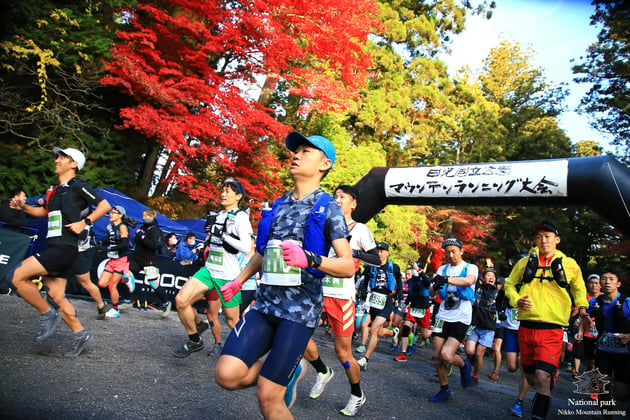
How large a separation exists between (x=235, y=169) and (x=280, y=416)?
11093 mm

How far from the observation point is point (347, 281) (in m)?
5.08

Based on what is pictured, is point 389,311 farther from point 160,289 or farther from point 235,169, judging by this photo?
point 235,169

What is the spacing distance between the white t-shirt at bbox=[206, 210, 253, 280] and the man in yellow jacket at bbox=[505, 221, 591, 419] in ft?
10.3

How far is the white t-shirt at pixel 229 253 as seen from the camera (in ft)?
17.2

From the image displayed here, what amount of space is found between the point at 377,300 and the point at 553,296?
367cm

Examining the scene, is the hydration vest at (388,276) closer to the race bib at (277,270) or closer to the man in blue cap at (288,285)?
the man in blue cap at (288,285)

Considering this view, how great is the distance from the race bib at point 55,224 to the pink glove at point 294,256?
3503mm

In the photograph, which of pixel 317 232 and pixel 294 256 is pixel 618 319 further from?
pixel 294 256

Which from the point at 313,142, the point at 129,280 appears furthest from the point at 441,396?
the point at 129,280

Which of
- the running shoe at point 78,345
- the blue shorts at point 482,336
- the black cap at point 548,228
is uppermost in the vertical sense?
the black cap at point 548,228

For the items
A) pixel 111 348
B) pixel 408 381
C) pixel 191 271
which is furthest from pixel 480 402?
pixel 191 271

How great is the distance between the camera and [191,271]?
10.9m

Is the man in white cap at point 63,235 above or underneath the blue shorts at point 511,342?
above

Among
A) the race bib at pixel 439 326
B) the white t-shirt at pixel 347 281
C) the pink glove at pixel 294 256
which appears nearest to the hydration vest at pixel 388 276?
the race bib at pixel 439 326
